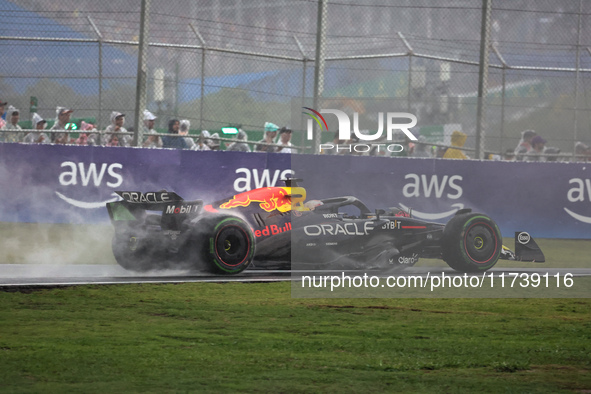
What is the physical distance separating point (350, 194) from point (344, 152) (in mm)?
683

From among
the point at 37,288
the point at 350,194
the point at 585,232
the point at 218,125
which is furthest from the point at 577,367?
the point at 218,125

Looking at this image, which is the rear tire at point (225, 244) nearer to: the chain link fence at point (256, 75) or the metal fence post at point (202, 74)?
the chain link fence at point (256, 75)

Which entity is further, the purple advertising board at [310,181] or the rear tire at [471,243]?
the purple advertising board at [310,181]

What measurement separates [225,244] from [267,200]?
753 millimetres

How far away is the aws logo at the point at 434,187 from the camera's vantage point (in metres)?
11.2

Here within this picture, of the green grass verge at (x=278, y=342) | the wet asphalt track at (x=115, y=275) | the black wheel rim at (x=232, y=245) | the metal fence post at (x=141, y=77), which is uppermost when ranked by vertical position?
the metal fence post at (x=141, y=77)

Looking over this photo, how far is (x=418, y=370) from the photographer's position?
521cm

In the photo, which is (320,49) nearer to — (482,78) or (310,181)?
(310,181)

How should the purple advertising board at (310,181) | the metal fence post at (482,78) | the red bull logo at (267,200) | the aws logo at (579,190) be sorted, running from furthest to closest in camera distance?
the aws logo at (579,190), the metal fence post at (482,78), the purple advertising board at (310,181), the red bull logo at (267,200)

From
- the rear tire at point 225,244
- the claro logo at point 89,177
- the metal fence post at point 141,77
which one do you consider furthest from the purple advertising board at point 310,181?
the rear tire at point 225,244

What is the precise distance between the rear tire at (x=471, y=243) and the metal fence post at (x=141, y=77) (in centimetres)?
437

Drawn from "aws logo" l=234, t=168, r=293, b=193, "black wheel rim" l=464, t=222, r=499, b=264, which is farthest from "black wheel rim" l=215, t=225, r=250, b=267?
"black wheel rim" l=464, t=222, r=499, b=264

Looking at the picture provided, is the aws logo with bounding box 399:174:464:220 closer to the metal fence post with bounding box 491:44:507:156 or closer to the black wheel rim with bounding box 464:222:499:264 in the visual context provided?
A: the black wheel rim with bounding box 464:222:499:264

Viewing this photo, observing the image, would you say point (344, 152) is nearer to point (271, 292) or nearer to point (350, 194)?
point (350, 194)
